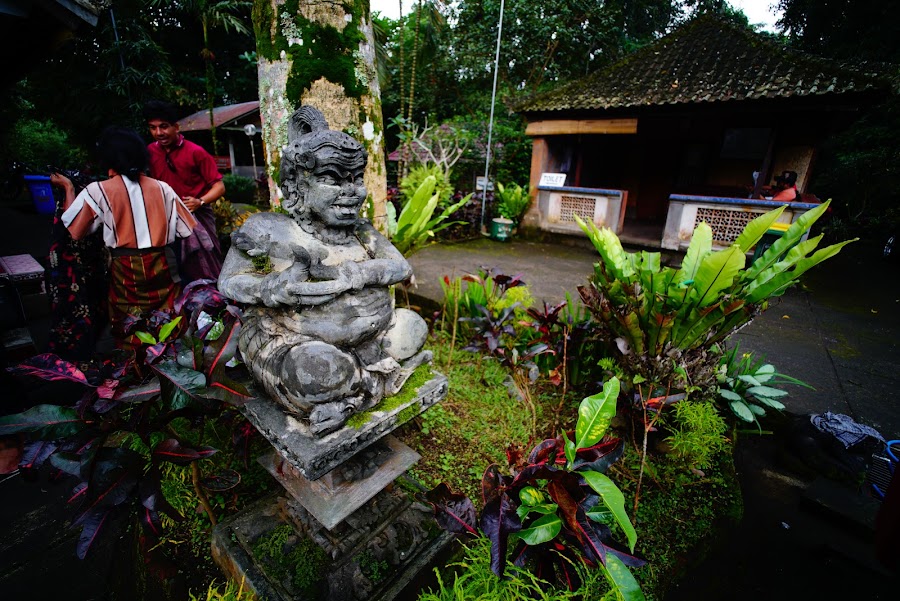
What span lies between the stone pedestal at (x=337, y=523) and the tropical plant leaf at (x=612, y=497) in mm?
764

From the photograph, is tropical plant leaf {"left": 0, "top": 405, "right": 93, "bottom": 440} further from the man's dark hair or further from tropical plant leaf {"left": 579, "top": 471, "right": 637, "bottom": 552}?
the man's dark hair

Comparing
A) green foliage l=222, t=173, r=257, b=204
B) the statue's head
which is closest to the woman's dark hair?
the statue's head

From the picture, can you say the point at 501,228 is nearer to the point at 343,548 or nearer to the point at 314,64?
the point at 314,64

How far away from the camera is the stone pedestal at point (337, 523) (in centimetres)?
163

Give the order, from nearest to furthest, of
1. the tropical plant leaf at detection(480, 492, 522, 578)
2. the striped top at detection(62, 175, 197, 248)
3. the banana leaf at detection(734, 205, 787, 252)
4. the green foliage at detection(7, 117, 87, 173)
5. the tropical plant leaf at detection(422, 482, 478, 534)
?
the tropical plant leaf at detection(480, 492, 522, 578) → the tropical plant leaf at detection(422, 482, 478, 534) → the banana leaf at detection(734, 205, 787, 252) → the striped top at detection(62, 175, 197, 248) → the green foliage at detection(7, 117, 87, 173)

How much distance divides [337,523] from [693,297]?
2.18 m

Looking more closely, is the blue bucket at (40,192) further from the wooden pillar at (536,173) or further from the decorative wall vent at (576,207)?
the decorative wall vent at (576,207)

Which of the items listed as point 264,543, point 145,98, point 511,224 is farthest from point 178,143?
point 145,98

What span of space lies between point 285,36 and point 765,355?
15.4ft

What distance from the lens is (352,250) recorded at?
180 cm

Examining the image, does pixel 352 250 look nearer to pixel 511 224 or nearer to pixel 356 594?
pixel 356 594

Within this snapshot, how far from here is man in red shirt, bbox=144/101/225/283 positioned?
321 centimetres

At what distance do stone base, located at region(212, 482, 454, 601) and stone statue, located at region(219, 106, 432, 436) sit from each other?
2.21 feet

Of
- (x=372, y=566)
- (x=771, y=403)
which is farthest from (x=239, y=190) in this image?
(x=771, y=403)
